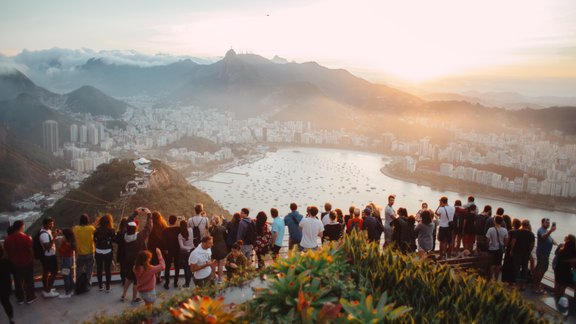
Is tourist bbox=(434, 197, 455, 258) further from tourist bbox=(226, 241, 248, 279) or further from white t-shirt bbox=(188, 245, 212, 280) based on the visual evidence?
white t-shirt bbox=(188, 245, 212, 280)

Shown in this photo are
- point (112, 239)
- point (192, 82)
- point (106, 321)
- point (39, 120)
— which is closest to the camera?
point (106, 321)

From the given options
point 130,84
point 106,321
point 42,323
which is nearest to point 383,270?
point 106,321

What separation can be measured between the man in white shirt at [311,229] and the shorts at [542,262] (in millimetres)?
2102

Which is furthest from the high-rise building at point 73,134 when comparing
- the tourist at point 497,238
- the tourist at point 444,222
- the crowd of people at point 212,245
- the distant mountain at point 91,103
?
the tourist at point 497,238

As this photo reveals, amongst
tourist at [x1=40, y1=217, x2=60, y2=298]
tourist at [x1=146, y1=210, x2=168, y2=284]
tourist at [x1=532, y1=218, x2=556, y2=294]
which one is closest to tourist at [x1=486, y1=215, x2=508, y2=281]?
tourist at [x1=532, y1=218, x2=556, y2=294]

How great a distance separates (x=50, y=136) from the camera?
3203 cm

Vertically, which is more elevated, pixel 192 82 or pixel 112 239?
pixel 192 82

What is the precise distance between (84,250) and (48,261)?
29 cm

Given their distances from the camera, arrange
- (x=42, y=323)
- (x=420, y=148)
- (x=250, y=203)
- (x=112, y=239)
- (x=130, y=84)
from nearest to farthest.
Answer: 1. (x=42, y=323)
2. (x=112, y=239)
3. (x=250, y=203)
4. (x=420, y=148)
5. (x=130, y=84)

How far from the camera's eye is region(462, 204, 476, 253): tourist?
4242 mm

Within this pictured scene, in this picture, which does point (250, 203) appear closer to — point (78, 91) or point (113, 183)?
point (113, 183)

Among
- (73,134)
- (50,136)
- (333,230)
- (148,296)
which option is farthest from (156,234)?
(73,134)

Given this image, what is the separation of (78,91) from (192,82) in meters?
45.6

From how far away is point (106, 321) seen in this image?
8.18 ft
